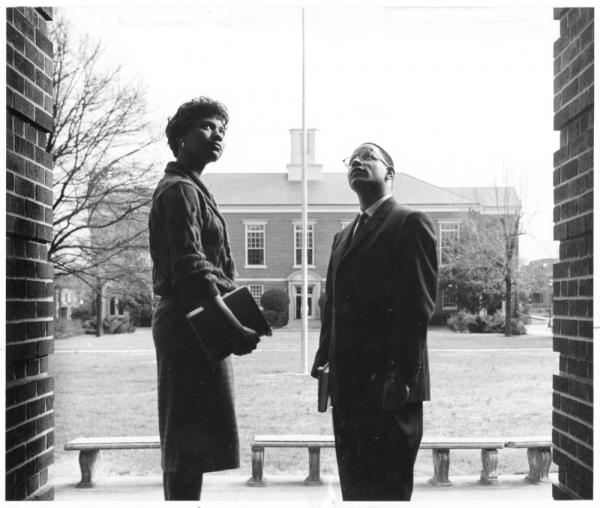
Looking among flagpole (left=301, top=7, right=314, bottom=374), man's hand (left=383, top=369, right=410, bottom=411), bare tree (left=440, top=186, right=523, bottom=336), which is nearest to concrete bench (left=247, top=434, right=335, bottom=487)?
flagpole (left=301, top=7, right=314, bottom=374)

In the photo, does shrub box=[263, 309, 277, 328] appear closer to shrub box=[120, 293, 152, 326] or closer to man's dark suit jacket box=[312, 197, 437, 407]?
man's dark suit jacket box=[312, 197, 437, 407]

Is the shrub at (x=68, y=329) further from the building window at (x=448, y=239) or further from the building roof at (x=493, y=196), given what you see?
the building roof at (x=493, y=196)

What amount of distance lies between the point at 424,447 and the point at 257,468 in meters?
1.04

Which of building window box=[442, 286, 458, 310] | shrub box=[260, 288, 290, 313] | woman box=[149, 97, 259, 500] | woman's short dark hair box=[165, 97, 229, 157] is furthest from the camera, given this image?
shrub box=[260, 288, 290, 313]

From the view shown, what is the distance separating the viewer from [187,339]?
4.03 m

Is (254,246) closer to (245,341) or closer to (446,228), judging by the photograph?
(245,341)

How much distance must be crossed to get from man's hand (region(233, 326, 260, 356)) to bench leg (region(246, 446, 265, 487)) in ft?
2.99

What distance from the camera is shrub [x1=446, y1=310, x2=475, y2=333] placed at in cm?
431

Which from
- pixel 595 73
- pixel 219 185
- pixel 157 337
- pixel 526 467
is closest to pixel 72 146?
pixel 219 185

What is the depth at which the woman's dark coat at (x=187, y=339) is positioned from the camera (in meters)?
3.97

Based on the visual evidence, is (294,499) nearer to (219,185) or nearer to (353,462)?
(353,462)

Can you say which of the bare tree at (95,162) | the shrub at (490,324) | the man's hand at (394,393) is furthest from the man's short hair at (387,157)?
the bare tree at (95,162)

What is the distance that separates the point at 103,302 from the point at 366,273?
2087mm

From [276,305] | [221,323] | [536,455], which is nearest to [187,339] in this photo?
[221,323]
